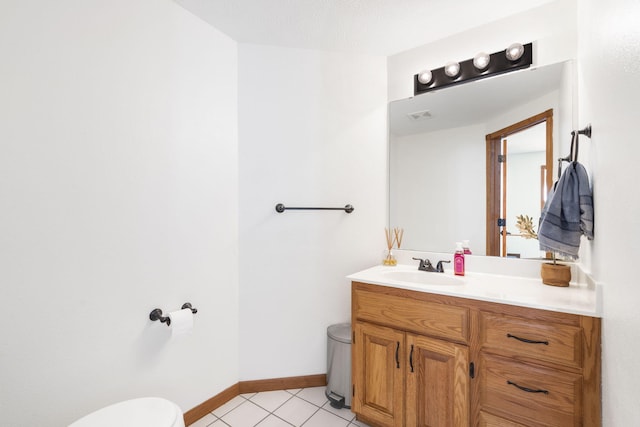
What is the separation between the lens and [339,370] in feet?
5.95

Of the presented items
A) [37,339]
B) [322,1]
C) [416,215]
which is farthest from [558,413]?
[322,1]

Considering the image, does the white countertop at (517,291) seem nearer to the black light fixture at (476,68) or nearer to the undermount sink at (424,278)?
the undermount sink at (424,278)

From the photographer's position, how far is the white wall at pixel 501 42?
1525 mm

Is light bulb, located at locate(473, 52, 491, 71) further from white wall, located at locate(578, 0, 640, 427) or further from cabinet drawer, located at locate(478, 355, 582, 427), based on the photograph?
cabinet drawer, located at locate(478, 355, 582, 427)

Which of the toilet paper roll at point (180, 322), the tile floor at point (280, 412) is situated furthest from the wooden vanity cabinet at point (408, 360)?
the toilet paper roll at point (180, 322)

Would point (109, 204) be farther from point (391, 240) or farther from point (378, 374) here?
point (391, 240)

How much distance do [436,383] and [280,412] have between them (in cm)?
99

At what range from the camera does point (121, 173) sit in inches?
53.1

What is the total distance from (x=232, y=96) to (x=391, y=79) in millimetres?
1175

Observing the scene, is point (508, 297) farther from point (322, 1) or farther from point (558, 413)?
point (322, 1)

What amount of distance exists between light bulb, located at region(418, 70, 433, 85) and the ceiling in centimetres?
22

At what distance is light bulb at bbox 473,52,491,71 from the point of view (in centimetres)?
171

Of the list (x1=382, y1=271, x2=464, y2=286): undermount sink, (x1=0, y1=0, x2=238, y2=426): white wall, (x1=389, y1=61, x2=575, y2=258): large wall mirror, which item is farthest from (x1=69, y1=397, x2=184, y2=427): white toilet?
(x1=389, y1=61, x2=575, y2=258): large wall mirror

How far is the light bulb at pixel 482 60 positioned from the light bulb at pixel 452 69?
106mm
